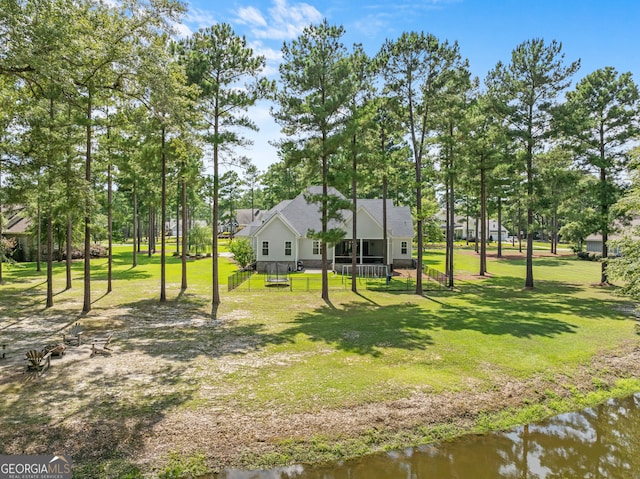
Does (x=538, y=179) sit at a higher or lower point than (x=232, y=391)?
higher

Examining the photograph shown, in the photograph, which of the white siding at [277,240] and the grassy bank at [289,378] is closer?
the grassy bank at [289,378]

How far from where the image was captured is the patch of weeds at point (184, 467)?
6.75 metres

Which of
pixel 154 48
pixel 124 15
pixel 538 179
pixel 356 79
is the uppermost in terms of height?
pixel 356 79

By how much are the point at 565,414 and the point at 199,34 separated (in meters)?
21.2

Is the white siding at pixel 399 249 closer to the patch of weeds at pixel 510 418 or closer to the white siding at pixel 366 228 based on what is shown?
the white siding at pixel 366 228

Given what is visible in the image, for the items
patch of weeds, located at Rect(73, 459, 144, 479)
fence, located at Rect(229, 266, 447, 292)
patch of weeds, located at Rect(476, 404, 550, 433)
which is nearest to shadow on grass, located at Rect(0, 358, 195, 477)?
patch of weeds, located at Rect(73, 459, 144, 479)

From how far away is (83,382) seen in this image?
33.4 ft

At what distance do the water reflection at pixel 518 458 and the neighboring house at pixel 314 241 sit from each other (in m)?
26.3

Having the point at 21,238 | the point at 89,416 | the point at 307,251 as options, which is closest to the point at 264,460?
the point at 89,416

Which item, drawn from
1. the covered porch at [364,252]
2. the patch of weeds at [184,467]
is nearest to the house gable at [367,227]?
the covered porch at [364,252]

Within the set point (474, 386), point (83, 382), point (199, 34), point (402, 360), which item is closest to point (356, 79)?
point (199, 34)

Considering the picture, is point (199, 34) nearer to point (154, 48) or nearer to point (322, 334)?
point (154, 48)

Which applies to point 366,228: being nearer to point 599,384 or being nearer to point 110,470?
point 599,384

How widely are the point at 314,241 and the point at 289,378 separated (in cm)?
2664
